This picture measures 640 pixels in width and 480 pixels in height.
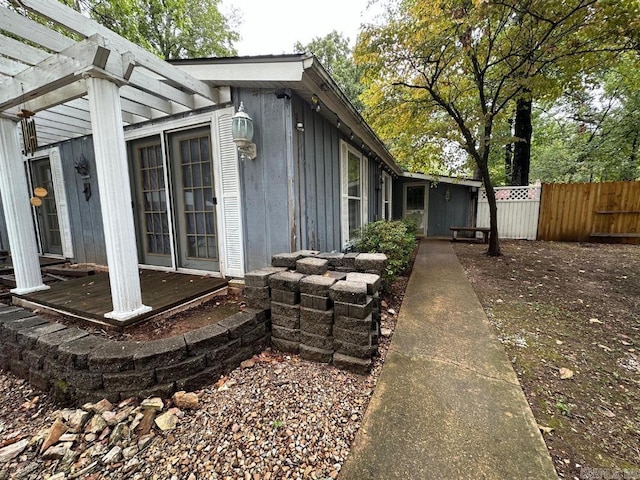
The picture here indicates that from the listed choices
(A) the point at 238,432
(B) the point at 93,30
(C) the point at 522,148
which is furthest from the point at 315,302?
(C) the point at 522,148

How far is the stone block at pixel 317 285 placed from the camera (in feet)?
6.46

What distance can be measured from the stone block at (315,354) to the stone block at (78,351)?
55.8 inches

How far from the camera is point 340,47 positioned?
1392cm

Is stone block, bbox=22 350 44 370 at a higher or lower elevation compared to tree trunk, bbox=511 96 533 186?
lower

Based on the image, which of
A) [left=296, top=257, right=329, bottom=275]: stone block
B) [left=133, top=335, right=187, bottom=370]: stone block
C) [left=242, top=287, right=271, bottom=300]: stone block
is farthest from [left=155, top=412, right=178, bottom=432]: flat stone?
[left=296, top=257, right=329, bottom=275]: stone block

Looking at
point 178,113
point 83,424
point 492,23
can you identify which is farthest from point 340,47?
point 83,424

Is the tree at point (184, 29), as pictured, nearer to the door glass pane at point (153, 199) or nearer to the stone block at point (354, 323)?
the door glass pane at point (153, 199)

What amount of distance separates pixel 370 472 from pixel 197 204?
3413mm

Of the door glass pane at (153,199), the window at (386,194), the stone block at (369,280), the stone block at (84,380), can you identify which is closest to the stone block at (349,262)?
the stone block at (369,280)

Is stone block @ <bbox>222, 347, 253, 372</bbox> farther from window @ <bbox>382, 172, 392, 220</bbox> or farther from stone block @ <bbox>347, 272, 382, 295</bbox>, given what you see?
window @ <bbox>382, 172, 392, 220</bbox>

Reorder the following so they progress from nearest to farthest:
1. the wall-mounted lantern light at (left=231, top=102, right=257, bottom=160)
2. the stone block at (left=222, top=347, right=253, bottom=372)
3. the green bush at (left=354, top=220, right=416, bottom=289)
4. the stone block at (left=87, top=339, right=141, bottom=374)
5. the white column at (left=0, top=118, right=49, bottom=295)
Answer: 1. the stone block at (left=87, top=339, right=141, bottom=374)
2. the stone block at (left=222, top=347, right=253, bottom=372)
3. the wall-mounted lantern light at (left=231, top=102, right=257, bottom=160)
4. the white column at (left=0, top=118, right=49, bottom=295)
5. the green bush at (left=354, top=220, right=416, bottom=289)

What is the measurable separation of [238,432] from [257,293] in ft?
3.37

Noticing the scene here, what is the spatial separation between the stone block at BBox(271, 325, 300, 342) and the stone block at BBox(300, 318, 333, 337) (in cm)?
9

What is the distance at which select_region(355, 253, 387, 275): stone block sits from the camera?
8.03 feet
